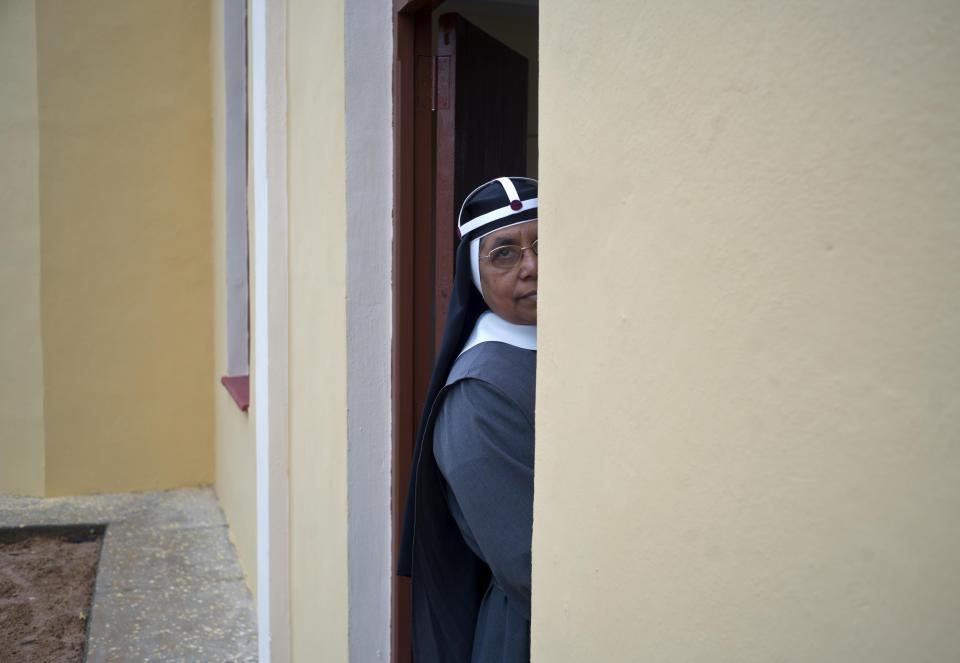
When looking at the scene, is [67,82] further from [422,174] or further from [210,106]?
[422,174]

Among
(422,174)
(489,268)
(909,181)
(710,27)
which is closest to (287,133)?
(422,174)

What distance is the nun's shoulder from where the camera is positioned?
209 centimetres

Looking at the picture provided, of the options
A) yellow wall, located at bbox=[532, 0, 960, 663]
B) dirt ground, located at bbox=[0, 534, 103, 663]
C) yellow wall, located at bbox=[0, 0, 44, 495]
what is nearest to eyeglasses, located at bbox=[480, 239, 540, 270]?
yellow wall, located at bbox=[532, 0, 960, 663]

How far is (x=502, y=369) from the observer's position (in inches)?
83.9

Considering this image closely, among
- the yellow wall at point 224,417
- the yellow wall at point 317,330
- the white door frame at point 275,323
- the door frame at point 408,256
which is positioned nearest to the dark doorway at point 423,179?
the door frame at point 408,256

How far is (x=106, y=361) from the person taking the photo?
7160 millimetres

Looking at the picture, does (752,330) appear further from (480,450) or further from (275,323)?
(275,323)

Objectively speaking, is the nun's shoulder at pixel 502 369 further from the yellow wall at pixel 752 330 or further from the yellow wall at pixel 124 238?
the yellow wall at pixel 124 238

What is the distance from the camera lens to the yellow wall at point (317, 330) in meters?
2.88

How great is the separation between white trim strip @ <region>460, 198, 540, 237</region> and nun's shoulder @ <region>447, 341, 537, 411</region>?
34cm

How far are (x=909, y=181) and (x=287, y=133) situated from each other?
10.2 ft

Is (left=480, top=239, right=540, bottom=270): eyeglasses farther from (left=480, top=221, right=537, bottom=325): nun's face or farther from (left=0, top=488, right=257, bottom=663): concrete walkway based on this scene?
(left=0, top=488, right=257, bottom=663): concrete walkway

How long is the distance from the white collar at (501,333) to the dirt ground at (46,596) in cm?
342

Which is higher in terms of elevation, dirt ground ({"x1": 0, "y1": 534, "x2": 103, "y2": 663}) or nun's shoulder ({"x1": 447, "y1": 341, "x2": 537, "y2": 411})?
nun's shoulder ({"x1": 447, "y1": 341, "x2": 537, "y2": 411})
